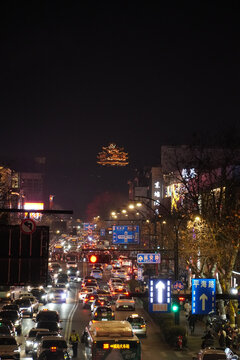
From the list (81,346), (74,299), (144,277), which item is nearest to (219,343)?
(81,346)

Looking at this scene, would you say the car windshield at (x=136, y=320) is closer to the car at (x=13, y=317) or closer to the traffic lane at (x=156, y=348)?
the traffic lane at (x=156, y=348)

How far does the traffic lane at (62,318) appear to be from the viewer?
127 ft

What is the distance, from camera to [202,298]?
27281mm

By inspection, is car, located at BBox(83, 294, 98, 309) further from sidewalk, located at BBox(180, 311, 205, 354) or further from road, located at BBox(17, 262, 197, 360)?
sidewalk, located at BBox(180, 311, 205, 354)

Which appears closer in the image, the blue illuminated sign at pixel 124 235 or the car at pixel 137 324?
the car at pixel 137 324

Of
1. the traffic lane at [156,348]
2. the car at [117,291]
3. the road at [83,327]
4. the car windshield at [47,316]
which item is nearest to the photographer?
the traffic lane at [156,348]

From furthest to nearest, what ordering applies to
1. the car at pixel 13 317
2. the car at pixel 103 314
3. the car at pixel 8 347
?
the car at pixel 103 314 → the car at pixel 13 317 → the car at pixel 8 347

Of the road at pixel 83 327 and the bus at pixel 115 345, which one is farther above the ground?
the bus at pixel 115 345

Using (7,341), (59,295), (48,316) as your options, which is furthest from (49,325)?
(59,295)

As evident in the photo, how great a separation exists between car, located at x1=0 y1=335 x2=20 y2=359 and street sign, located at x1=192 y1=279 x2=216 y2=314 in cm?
777

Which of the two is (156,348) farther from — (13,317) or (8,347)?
(8,347)

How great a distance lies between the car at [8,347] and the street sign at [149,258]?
78.1ft

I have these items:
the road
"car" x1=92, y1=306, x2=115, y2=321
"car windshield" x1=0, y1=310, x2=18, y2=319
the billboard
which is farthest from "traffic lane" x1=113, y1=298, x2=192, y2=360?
the billboard

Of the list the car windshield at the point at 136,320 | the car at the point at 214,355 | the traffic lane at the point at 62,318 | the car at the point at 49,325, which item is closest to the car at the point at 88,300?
the traffic lane at the point at 62,318
